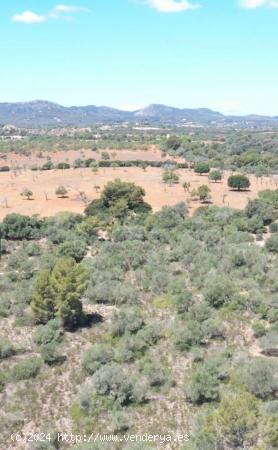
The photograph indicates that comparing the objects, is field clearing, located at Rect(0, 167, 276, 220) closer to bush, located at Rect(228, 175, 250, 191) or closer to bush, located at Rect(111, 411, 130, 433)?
bush, located at Rect(228, 175, 250, 191)

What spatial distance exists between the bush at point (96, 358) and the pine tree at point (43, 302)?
618 cm

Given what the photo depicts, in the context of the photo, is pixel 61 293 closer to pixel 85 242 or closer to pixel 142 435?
pixel 142 435

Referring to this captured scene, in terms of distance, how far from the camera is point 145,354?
3384 cm

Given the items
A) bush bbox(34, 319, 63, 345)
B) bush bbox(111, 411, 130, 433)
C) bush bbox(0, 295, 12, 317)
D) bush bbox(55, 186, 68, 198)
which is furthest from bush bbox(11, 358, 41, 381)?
bush bbox(55, 186, 68, 198)

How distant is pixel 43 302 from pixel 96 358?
7243 millimetres

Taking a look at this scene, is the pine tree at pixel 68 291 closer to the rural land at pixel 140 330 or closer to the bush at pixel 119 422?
the rural land at pixel 140 330

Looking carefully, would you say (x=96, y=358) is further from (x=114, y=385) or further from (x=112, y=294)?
(x=112, y=294)

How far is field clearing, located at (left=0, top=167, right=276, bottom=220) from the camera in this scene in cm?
7731

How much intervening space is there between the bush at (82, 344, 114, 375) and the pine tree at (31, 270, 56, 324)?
20.3 feet

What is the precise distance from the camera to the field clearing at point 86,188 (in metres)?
77.3

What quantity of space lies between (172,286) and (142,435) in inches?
689

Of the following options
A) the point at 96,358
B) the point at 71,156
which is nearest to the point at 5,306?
the point at 96,358

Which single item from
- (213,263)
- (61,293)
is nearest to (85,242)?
(213,263)

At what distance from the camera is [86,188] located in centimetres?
9050
